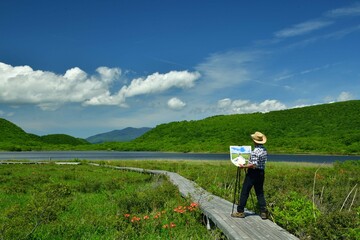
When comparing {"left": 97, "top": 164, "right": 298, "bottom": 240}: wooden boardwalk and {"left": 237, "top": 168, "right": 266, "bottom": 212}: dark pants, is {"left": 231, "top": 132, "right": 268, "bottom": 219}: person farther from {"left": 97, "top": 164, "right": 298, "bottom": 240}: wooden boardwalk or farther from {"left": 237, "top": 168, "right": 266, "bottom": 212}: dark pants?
{"left": 97, "top": 164, "right": 298, "bottom": 240}: wooden boardwalk

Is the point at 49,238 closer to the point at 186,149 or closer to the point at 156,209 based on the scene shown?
the point at 156,209

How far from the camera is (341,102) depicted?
144 m

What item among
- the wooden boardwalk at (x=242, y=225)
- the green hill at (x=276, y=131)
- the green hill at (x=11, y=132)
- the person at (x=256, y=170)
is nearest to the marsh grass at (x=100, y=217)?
the wooden boardwalk at (x=242, y=225)

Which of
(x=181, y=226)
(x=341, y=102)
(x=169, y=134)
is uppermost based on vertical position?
(x=341, y=102)

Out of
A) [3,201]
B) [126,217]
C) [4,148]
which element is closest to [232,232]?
[126,217]

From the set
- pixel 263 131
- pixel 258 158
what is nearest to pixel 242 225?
pixel 258 158

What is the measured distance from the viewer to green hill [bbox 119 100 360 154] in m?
97.4

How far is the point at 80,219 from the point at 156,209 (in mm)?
2923

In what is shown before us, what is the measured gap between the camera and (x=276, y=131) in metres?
128

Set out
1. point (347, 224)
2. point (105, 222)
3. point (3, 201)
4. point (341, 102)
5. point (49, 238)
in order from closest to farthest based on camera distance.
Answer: point (347, 224)
point (49, 238)
point (105, 222)
point (3, 201)
point (341, 102)

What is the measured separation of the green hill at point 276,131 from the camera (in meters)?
97.4

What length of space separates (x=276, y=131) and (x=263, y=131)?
4.88 meters

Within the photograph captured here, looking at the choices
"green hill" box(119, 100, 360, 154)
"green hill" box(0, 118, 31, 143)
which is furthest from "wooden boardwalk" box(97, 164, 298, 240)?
"green hill" box(0, 118, 31, 143)

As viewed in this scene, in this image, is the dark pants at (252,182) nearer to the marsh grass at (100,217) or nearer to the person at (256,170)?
the person at (256,170)
